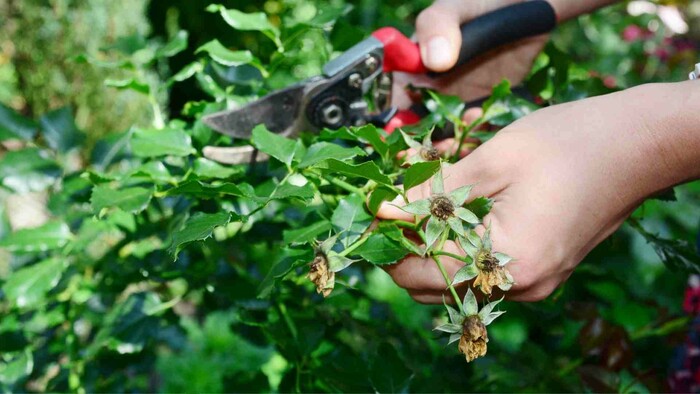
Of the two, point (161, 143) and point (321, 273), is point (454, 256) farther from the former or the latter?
point (161, 143)

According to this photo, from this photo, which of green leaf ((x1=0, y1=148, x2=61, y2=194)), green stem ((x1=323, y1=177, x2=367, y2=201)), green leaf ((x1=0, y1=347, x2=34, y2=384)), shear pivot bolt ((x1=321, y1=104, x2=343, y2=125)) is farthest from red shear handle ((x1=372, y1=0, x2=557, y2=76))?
green leaf ((x1=0, y1=347, x2=34, y2=384))

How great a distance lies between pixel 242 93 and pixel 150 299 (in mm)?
362

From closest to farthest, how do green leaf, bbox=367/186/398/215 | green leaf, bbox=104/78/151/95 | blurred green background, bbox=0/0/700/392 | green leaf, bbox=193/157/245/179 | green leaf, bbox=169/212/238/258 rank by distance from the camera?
green leaf, bbox=169/212/238/258 < green leaf, bbox=367/186/398/215 < green leaf, bbox=193/157/245/179 < green leaf, bbox=104/78/151/95 < blurred green background, bbox=0/0/700/392

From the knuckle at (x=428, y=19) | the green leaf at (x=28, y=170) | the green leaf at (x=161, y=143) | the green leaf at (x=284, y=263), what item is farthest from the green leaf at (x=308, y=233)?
the green leaf at (x=28, y=170)

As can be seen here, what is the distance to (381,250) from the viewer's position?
796 mm

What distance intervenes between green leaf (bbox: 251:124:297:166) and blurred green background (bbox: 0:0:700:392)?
0.22m

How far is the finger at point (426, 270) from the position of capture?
0.84 meters

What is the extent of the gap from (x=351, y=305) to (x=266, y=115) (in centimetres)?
30

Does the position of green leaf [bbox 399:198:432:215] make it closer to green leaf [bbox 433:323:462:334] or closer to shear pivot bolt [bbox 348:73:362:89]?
green leaf [bbox 433:323:462:334]

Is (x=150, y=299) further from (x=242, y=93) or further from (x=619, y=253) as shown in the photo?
(x=619, y=253)

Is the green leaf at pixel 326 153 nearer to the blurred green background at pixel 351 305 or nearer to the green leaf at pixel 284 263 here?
the green leaf at pixel 284 263

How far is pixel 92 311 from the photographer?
1312 mm

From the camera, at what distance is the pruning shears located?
1.03 meters

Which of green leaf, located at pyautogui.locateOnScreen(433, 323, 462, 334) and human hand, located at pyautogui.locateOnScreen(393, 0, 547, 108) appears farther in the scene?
human hand, located at pyautogui.locateOnScreen(393, 0, 547, 108)
